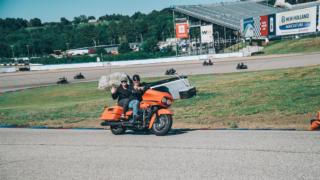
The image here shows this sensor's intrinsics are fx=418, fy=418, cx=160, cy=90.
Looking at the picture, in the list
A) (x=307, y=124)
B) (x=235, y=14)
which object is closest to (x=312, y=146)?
(x=307, y=124)

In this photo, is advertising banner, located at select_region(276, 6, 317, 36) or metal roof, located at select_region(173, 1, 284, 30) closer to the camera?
advertising banner, located at select_region(276, 6, 317, 36)

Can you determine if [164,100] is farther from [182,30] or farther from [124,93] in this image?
[182,30]

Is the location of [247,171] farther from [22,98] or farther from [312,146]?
[22,98]

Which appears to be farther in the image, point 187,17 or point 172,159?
point 187,17

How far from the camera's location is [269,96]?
60.0 feet

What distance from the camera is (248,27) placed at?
8525cm

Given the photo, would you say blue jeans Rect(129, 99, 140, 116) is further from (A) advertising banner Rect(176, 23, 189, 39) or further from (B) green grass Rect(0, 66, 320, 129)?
(A) advertising banner Rect(176, 23, 189, 39)

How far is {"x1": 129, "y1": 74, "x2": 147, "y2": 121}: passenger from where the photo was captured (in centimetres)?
1107

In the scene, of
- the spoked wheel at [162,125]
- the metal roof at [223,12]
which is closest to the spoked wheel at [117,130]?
the spoked wheel at [162,125]

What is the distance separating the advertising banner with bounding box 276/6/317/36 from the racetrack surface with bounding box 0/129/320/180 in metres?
69.8

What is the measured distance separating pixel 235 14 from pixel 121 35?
313ft

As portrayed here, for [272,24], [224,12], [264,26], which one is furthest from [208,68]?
[224,12]

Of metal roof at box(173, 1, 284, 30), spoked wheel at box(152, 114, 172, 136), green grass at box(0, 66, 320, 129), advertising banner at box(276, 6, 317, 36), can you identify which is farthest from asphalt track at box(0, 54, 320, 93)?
metal roof at box(173, 1, 284, 30)

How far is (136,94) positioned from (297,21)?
235ft
